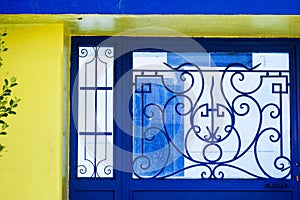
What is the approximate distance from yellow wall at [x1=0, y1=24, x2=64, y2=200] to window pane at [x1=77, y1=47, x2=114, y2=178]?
1.94 feet

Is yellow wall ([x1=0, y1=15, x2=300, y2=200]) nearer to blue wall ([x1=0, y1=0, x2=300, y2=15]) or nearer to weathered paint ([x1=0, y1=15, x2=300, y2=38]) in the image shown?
weathered paint ([x1=0, y1=15, x2=300, y2=38])

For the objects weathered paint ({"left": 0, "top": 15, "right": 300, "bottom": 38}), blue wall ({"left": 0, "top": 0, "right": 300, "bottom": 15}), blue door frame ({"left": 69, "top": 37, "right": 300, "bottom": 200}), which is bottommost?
blue door frame ({"left": 69, "top": 37, "right": 300, "bottom": 200})

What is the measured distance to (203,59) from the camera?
508 centimetres

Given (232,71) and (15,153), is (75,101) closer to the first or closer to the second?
(15,153)

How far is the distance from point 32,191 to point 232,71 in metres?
2.22

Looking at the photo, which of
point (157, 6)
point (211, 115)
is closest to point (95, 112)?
point (211, 115)

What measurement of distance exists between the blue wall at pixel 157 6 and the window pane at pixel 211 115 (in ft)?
3.34

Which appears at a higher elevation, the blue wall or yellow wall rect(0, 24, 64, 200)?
the blue wall

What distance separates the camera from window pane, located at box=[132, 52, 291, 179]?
5.00 m

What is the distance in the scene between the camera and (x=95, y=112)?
5008mm

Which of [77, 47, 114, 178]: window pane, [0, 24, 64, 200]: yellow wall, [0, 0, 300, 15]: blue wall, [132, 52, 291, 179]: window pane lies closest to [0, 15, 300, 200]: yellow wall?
[0, 24, 64, 200]: yellow wall

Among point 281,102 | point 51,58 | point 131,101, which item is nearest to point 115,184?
point 131,101

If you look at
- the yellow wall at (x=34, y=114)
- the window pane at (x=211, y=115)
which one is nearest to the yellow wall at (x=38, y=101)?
the yellow wall at (x=34, y=114)

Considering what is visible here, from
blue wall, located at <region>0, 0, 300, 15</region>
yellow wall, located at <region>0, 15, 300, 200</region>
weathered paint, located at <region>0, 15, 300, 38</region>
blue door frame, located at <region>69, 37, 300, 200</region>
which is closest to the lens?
blue wall, located at <region>0, 0, 300, 15</region>
